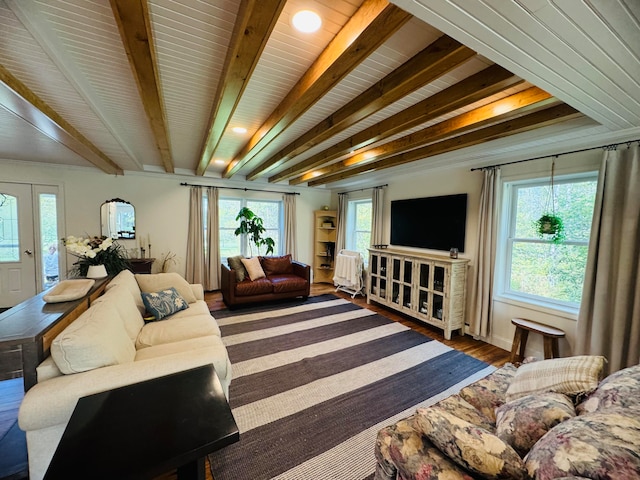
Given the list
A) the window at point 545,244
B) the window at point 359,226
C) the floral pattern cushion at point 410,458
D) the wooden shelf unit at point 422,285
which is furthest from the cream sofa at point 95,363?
the window at point 359,226

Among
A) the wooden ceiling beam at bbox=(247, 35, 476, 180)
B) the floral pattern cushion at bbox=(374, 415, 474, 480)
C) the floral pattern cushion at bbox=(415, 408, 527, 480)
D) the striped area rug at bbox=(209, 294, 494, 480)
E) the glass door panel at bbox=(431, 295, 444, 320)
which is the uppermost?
the wooden ceiling beam at bbox=(247, 35, 476, 180)

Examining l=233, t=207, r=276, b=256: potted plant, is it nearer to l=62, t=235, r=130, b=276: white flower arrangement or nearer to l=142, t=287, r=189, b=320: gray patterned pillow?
l=62, t=235, r=130, b=276: white flower arrangement

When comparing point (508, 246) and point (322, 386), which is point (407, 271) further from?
point (322, 386)

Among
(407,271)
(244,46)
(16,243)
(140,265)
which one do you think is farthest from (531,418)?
(16,243)

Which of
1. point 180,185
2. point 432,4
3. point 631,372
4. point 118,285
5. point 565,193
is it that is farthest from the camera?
point 180,185

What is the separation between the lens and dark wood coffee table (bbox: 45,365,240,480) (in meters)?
0.85

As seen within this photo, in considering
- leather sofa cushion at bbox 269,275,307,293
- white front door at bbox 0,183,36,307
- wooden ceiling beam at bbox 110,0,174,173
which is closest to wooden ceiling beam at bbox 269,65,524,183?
wooden ceiling beam at bbox 110,0,174,173

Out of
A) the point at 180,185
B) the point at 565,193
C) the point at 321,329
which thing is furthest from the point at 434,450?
the point at 180,185

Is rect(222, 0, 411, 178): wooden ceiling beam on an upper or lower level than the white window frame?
upper

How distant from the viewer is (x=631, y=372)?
1181 millimetres

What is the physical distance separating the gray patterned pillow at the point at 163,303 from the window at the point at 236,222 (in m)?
2.74

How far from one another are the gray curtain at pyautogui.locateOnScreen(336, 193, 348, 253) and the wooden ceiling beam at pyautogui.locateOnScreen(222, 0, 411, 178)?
3659mm

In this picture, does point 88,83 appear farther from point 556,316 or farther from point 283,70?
point 556,316

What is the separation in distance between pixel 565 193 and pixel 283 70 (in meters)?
3.07
